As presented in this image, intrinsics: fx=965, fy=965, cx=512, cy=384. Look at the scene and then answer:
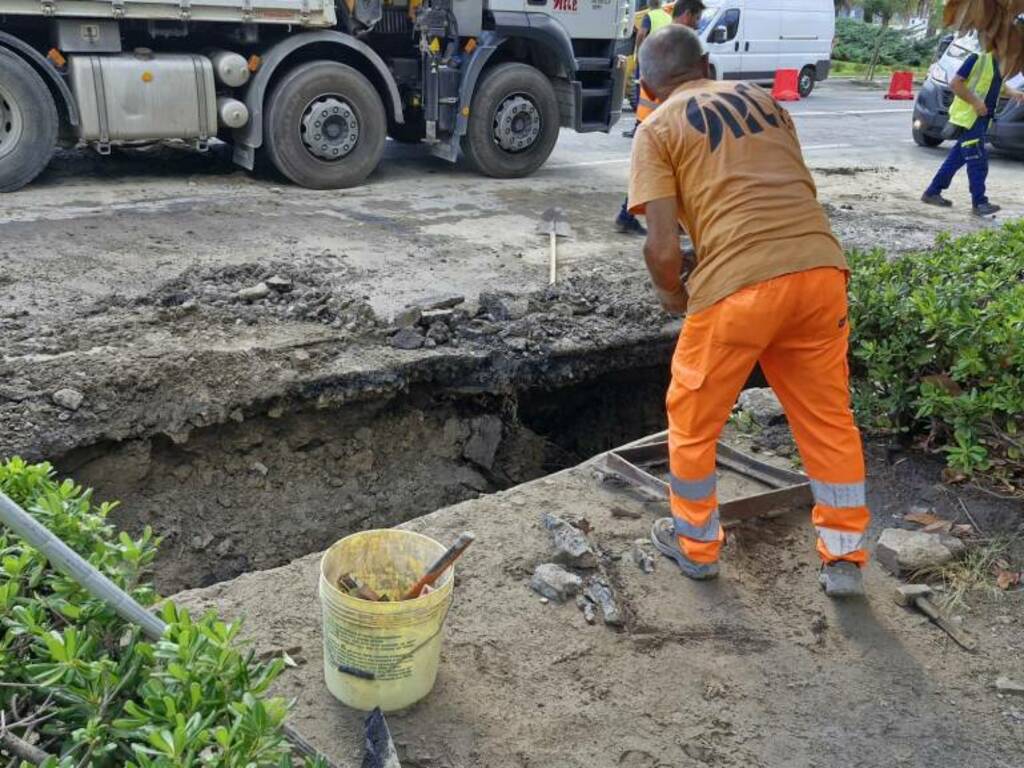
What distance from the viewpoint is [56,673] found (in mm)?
1670

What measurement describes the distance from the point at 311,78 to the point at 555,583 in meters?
6.60

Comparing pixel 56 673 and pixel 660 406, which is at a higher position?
pixel 56 673

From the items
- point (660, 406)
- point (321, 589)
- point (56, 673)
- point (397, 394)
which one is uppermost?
point (56, 673)

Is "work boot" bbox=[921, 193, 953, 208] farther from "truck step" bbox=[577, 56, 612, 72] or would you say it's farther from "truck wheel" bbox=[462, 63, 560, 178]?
"truck wheel" bbox=[462, 63, 560, 178]

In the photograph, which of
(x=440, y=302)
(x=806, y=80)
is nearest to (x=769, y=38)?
(x=806, y=80)

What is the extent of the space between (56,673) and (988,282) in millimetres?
4120

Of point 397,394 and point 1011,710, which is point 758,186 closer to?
point 1011,710

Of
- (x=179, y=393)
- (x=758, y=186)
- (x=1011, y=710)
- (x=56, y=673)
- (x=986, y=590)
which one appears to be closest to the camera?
(x=56, y=673)

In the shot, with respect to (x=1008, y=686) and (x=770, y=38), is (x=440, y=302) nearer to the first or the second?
(x=1008, y=686)

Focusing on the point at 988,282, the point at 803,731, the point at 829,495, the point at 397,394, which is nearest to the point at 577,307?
the point at 397,394

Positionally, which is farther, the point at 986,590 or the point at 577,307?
the point at 577,307

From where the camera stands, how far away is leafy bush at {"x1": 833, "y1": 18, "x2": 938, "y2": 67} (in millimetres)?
30803

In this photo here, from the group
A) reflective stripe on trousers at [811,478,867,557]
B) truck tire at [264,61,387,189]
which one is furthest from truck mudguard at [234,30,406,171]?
reflective stripe on trousers at [811,478,867,557]

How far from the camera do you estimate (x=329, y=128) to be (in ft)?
29.3
